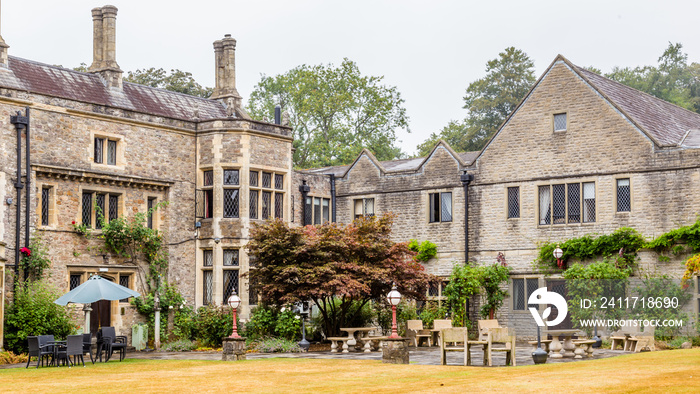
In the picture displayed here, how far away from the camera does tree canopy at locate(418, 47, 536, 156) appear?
58.0 m

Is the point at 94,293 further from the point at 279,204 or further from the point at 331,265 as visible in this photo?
the point at 279,204

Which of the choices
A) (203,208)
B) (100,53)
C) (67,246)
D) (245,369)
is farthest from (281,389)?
(100,53)

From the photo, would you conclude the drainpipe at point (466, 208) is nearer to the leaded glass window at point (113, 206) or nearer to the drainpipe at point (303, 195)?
the drainpipe at point (303, 195)

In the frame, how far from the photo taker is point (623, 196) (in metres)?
29.1

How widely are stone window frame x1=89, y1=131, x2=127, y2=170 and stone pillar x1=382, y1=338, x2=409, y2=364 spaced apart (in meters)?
11.6

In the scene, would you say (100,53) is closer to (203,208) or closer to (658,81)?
(203,208)

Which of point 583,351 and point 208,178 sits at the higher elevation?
point 208,178

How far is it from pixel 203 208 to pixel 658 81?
43.7 m

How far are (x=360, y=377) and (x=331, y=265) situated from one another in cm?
903

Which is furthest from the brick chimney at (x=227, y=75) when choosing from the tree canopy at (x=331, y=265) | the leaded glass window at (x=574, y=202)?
the leaded glass window at (x=574, y=202)

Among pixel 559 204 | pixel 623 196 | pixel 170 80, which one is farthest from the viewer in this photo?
pixel 170 80

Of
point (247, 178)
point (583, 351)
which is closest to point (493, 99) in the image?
point (247, 178)

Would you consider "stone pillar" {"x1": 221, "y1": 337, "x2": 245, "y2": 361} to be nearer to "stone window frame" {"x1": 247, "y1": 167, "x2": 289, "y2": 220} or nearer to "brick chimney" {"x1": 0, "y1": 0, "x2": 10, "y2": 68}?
"stone window frame" {"x1": 247, "y1": 167, "x2": 289, "y2": 220}

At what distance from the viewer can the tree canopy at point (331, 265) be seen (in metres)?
26.1
